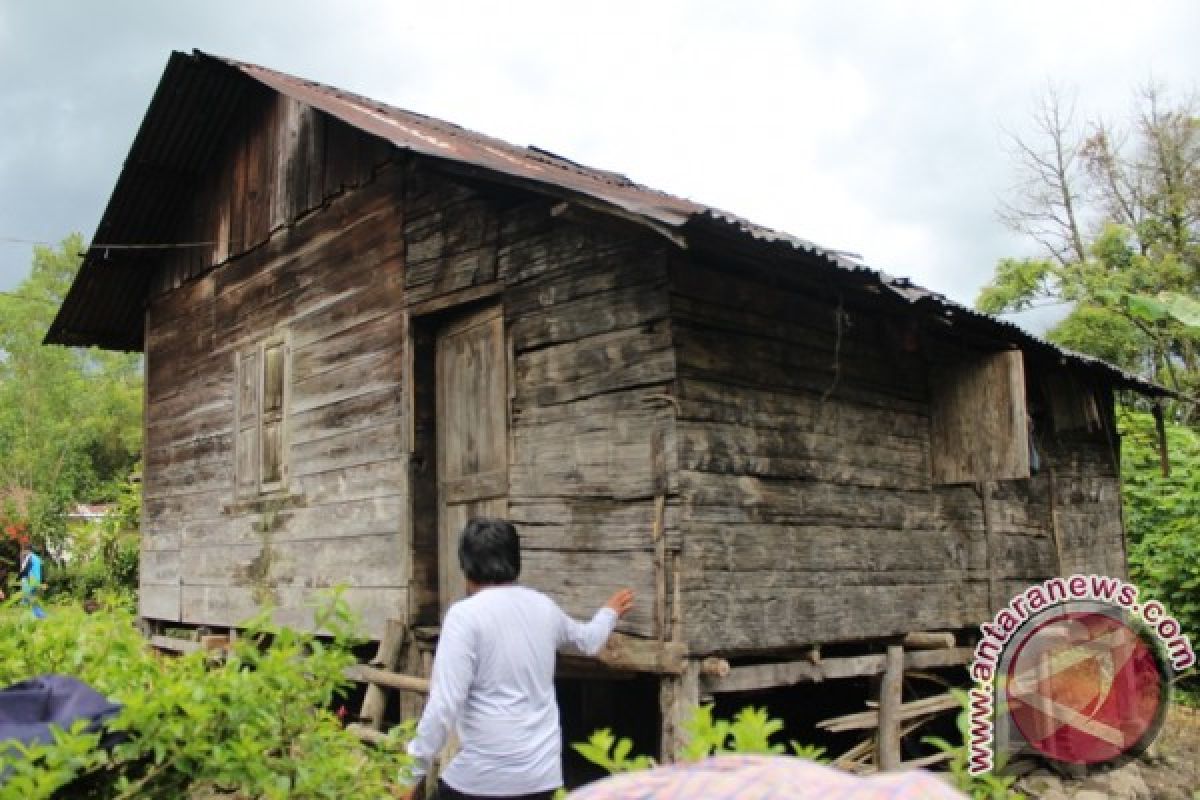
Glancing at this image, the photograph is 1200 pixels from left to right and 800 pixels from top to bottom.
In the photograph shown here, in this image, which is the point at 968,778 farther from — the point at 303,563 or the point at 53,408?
the point at 53,408

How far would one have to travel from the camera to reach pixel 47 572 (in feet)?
61.3

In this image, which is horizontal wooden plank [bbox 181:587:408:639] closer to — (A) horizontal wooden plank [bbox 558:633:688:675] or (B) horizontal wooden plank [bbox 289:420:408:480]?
(B) horizontal wooden plank [bbox 289:420:408:480]

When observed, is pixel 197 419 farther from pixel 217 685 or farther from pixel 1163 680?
pixel 1163 680

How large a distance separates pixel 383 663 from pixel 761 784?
599 cm

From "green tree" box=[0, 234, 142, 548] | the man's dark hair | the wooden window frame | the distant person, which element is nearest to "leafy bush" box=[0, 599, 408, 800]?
the man's dark hair

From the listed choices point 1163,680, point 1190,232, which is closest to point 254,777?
point 1163,680

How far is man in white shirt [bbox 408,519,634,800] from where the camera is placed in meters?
3.44

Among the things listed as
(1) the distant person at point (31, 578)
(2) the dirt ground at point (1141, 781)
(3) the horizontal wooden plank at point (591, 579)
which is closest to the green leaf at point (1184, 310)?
(2) the dirt ground at point (1141, 781)

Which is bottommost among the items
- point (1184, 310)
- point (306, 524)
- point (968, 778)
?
point (968, 778)

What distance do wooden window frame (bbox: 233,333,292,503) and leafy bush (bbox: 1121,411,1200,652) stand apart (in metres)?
8.43

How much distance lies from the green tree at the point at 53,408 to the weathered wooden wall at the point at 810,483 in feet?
99.9

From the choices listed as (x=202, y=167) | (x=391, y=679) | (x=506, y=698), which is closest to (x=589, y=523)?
(x=391, y=679)

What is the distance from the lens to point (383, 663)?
6.87 m

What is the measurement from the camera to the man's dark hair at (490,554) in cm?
367
